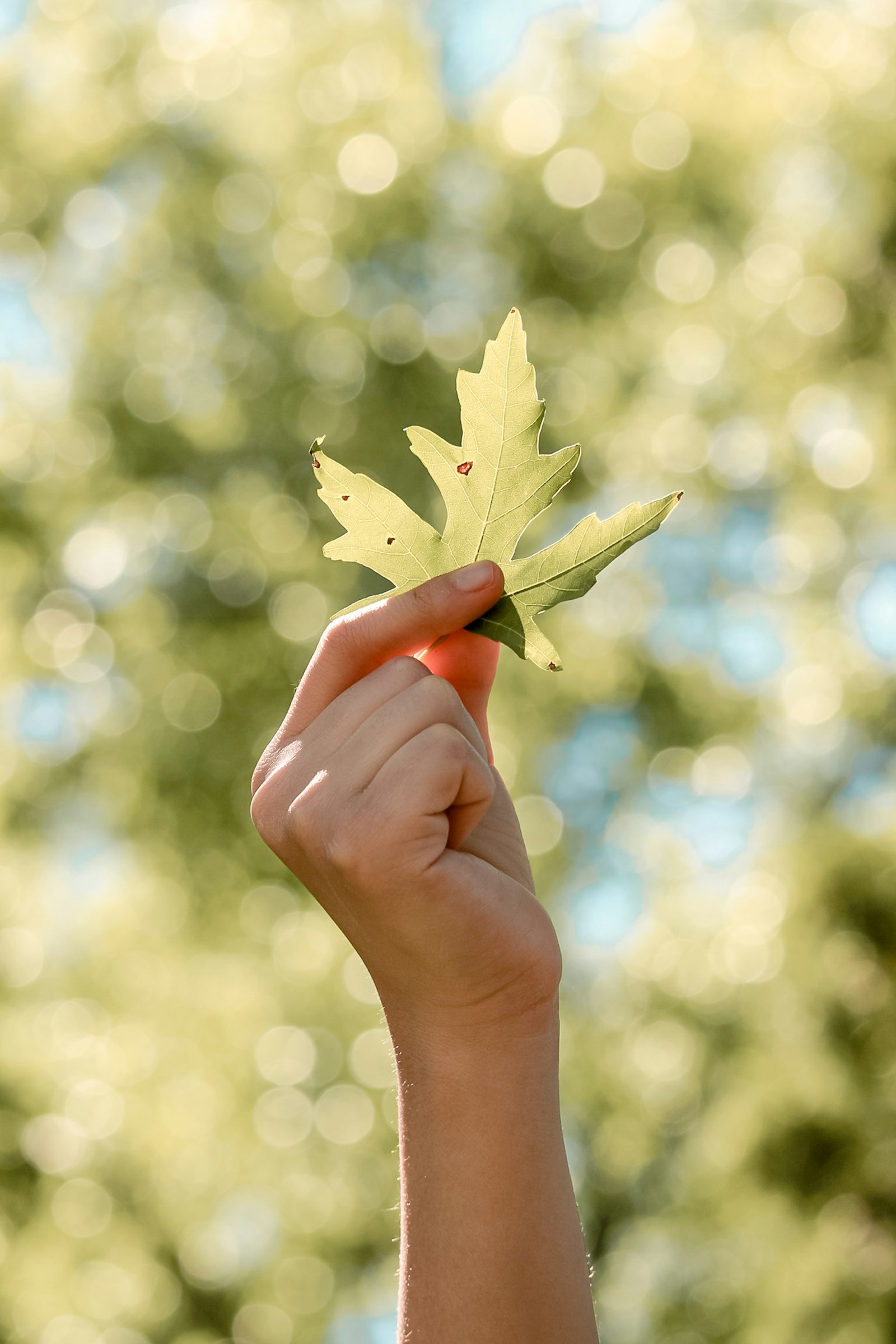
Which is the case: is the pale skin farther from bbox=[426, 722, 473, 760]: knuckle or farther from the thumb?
the thumb

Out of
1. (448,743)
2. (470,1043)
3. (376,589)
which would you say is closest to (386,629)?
(448,743)

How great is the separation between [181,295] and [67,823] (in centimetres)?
488

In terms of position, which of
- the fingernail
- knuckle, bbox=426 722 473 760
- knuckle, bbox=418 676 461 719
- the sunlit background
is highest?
the fingernail

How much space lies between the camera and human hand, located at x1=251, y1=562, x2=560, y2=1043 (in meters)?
1.30

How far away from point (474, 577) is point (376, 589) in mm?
7979

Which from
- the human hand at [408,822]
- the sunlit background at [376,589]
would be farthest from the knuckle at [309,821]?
the sunlit background at [376,589]

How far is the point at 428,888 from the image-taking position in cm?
131

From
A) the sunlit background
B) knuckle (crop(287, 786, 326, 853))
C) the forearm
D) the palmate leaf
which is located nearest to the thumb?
the palmate leaf

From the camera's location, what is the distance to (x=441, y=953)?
A: 53.3 inches

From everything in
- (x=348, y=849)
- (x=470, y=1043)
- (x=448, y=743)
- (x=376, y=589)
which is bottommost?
(x=376, y=589)

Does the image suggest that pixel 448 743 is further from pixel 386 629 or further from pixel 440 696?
pixel 386 629

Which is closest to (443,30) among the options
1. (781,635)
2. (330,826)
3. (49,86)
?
(49,86)

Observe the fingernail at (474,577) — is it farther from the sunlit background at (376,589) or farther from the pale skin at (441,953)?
the sunlit background at (376,589)

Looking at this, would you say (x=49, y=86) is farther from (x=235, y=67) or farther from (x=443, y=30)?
(x=443, y=30)
